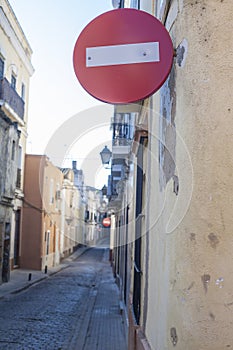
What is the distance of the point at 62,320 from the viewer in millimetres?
11750

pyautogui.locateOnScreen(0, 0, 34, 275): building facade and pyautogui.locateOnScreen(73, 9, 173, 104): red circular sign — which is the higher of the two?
pyautogui.locateOnScreen(0, 0, 34, 275): building facade

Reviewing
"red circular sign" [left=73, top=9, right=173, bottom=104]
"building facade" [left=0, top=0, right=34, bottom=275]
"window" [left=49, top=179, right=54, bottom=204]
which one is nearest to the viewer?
"red circular sign" [left=73, top=9, right=173, bottom=104]

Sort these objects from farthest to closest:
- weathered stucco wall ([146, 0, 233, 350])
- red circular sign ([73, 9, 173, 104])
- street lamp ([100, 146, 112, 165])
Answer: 1. street lamp ([100, 146, 112, 165])
2. red circular sign ([73, 9, 173, 104])
3. weathered stucco wall ([146, 0, 233, 350])

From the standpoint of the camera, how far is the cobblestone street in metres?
9.07

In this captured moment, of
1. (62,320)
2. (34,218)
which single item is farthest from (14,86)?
(62,320)

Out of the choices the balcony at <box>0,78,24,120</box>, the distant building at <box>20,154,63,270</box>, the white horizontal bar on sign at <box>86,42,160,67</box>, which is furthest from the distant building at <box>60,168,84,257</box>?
the white horizontal bar on sign at <box>86,42,160,67</box>

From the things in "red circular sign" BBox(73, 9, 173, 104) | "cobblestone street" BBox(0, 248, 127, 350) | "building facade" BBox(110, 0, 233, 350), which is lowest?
"cobblestone street" BBox(0, 248, 127, 350)

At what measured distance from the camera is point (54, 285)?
810 inches

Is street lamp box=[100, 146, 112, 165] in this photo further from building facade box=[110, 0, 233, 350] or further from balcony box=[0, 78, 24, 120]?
building facade box=[110, 0, 233, 350]

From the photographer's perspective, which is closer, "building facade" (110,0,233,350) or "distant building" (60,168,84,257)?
"building facade" (110,0,233,350)

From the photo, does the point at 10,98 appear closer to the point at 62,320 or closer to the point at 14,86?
the point at 14,86

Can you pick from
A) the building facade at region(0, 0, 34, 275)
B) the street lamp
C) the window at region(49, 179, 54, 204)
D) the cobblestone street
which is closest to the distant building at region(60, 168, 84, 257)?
the window at region(49, 179, 54, 204)

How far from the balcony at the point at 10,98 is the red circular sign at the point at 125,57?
1745cm

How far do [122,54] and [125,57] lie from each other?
0.09 ft
